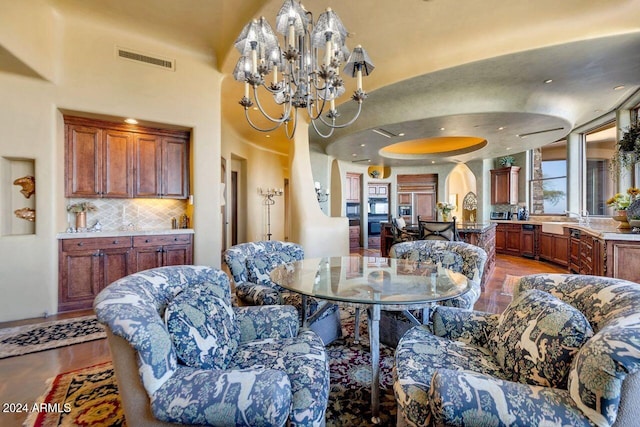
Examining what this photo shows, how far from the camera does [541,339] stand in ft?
3.87

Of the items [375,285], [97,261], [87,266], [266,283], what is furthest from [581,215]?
[87,266]

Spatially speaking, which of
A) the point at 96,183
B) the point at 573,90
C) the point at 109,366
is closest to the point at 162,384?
the point at 109,366

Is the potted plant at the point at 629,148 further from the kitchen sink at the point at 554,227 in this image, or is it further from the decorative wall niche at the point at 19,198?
the decorative wall niche at the point at 19,198

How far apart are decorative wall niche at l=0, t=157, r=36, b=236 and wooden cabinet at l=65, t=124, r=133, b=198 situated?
0.33 meters

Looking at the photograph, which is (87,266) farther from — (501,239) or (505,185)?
(505,185)

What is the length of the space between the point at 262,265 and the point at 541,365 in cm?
210

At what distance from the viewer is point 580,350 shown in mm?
1013

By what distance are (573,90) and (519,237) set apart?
14.1 ft

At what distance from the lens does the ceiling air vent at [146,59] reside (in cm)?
372

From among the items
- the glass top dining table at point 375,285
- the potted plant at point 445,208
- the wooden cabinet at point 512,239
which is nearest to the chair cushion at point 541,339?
the glass top dining table at point 375,285

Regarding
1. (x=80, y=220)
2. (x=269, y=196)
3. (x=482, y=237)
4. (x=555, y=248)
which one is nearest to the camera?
(x=80, y=220)

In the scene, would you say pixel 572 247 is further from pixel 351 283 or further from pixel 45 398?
pixel 45 398

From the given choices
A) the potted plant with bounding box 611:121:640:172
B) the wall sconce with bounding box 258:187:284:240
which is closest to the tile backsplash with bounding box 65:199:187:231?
the wall sconce with bounding box 258:187:284:240

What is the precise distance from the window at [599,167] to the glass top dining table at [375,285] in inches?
232
